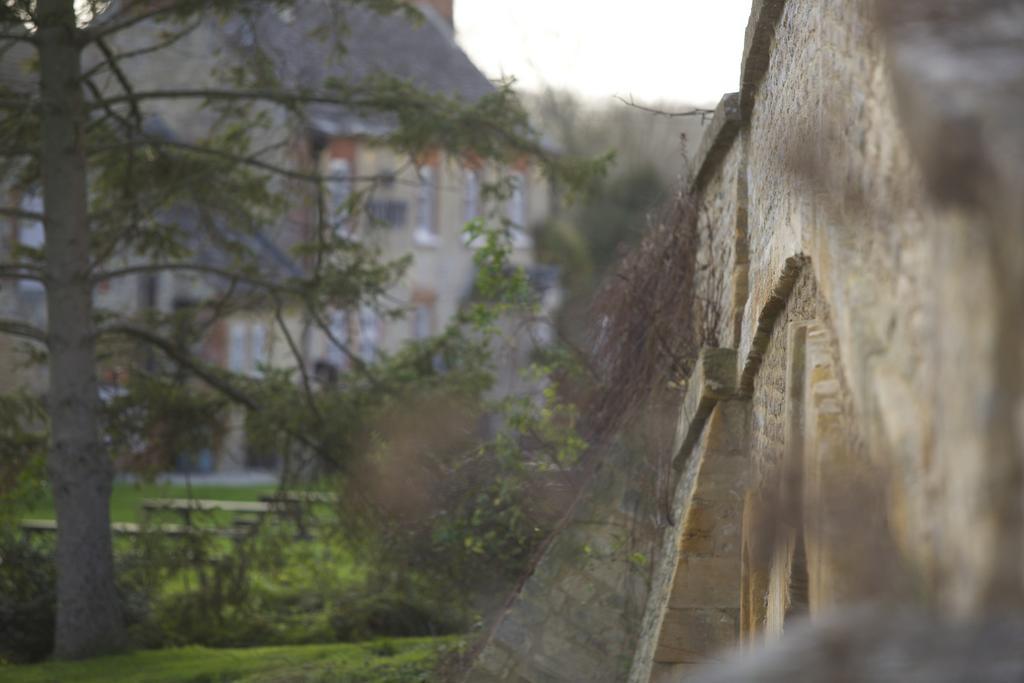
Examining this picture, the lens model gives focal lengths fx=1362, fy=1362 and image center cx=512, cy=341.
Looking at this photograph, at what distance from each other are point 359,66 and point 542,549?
21613 mm

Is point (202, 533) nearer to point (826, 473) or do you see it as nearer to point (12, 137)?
point (12, 137)

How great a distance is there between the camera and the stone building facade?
2557 mm

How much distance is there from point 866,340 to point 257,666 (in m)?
7.06

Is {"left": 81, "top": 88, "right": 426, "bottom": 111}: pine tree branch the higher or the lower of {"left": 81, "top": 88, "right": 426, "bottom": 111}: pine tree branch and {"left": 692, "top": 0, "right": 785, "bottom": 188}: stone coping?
the higher

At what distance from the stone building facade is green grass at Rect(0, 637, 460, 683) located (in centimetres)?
305

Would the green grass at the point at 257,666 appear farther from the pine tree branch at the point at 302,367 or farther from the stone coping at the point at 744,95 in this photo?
the stone coping at the point at 744,95

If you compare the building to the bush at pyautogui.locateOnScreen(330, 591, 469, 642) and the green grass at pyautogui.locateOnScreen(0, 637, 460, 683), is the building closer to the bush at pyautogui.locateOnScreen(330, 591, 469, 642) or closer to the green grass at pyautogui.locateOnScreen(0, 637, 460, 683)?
the bush at pyautogui.locateOnScreen(330, 591, 469, 642)

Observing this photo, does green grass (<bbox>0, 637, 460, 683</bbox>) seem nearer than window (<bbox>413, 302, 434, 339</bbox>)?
Yes

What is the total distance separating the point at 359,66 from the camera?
28.4 metres

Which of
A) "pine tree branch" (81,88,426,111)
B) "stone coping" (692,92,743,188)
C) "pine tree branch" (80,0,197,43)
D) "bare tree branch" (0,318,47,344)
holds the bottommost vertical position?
"bare tree branch" (0,318,47,344)

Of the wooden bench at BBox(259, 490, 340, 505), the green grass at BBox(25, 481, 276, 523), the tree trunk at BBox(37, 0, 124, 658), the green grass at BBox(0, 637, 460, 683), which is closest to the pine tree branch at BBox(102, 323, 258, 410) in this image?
the tree trunk at BBox(37, 0, 124, 658)

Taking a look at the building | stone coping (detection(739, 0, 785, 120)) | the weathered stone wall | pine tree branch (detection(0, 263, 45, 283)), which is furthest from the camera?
the building

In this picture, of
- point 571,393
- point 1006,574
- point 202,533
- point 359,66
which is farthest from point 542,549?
point 359,66

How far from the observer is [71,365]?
10352mm
